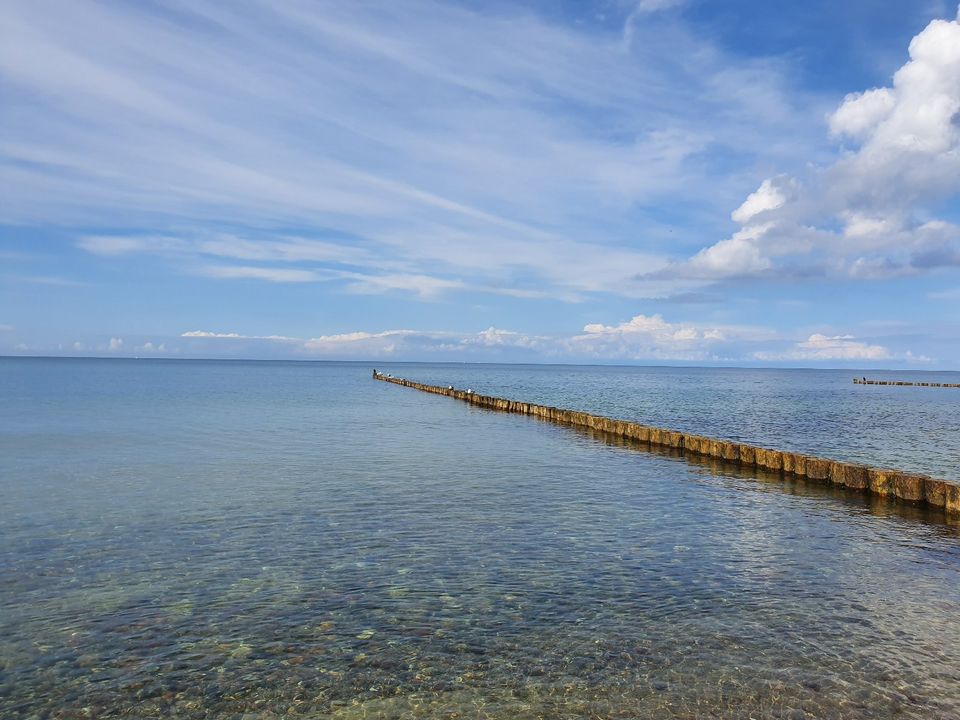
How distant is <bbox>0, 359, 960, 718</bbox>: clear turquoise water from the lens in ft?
28.7

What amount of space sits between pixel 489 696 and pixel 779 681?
3945 millimetres

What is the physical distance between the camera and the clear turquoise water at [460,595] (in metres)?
8.75

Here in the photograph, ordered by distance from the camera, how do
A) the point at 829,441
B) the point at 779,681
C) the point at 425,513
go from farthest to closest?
the point at 829,441
the point at 425,513
the point at 779,681

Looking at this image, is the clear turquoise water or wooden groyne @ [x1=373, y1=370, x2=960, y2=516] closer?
the clear turquoise water

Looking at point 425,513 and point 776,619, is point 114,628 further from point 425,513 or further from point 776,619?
point 776,619

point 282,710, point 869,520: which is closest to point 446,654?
point 282,710

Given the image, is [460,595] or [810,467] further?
[810,467]

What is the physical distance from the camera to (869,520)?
19625mm

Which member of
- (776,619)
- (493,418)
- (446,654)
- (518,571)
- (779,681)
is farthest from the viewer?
(493,418)

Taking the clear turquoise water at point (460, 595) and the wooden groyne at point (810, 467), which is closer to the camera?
the clear turquoise water at point (460, 595)

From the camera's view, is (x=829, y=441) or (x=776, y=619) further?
(x=829, y=441)

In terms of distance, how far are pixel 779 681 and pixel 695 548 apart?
21.3 ft

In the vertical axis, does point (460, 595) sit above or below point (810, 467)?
below

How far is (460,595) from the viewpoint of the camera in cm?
1212
